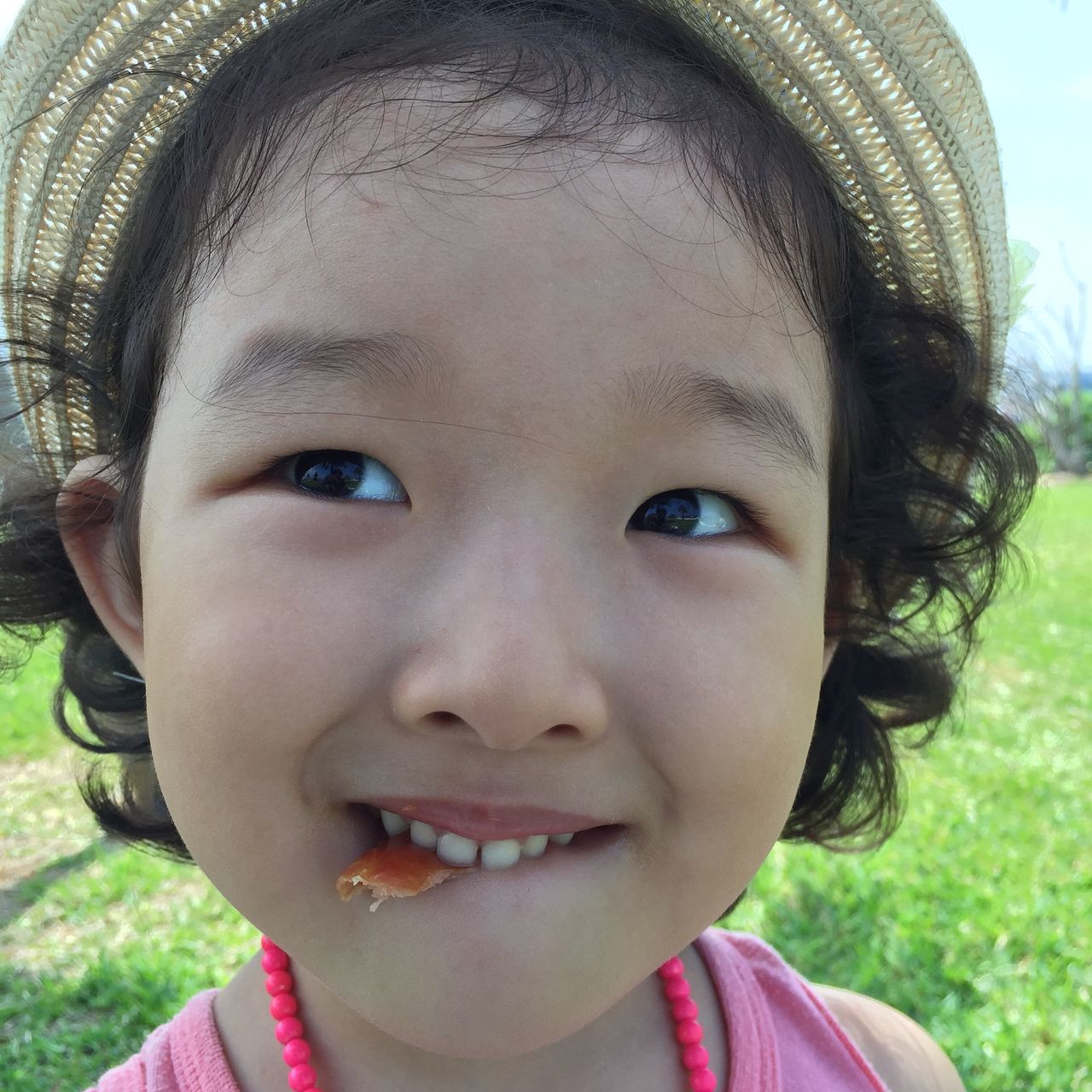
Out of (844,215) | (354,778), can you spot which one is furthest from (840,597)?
(354,778)

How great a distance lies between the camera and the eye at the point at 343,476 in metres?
1.20

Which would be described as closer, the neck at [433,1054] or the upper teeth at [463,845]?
the upper teeth at [463,845]

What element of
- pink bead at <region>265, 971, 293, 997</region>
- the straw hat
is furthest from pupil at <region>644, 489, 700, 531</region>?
pink bead at <region>265, 971, 293, 997</region>

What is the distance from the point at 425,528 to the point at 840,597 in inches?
40.7

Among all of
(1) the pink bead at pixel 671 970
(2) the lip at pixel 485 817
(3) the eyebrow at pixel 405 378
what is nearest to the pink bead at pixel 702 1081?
(1) the pink bead at pixel 671 970

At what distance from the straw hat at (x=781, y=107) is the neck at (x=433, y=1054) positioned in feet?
3.87

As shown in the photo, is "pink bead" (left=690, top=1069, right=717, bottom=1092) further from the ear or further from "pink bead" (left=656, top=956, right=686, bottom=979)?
the ear

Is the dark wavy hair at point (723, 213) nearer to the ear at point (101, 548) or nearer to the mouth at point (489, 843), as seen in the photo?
the ear at point (101, 548)

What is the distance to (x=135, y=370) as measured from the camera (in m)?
1.50

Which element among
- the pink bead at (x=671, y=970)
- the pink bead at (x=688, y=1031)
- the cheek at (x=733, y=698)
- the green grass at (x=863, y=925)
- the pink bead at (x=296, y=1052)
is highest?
the cheek at (x=733, y=698)

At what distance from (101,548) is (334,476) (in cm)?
61

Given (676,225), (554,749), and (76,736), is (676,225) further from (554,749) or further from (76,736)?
(76,736)

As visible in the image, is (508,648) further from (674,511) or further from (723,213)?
(723,213)

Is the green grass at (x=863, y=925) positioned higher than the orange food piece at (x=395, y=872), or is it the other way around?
the orange food piece at (x=395, y=872)
